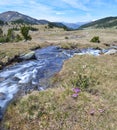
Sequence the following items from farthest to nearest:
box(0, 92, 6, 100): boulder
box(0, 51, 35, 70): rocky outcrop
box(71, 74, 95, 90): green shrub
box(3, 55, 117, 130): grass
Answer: box(0, 51, 35, 70): rocky outcrop → box(71, 74, 95, 90): green shrub → box(0, 92, 6, 100): boulder → box(3, 55, 117, 130): grass

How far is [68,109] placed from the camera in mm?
16625

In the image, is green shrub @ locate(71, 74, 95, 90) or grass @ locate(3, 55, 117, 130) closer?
grass @ locate(3, 55, 117, 130)

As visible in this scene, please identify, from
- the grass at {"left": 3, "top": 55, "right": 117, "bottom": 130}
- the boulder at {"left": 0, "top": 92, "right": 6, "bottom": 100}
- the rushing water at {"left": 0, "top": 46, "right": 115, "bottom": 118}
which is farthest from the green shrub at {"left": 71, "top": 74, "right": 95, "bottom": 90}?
the boulder at {"left": 0, "top": 92, "right": 6, "bottom": 100}

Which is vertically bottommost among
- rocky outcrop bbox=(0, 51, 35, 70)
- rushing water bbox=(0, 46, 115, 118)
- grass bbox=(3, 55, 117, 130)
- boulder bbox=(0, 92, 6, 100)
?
rocky outcrop bbox=(0, 51, 35, 70)

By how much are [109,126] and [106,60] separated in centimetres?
1714

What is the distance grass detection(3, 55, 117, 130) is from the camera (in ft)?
49.9

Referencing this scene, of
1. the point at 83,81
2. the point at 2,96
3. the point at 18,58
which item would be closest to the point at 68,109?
the point at 83,81

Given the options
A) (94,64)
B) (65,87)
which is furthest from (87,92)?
(94,64)

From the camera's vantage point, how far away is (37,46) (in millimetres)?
51344

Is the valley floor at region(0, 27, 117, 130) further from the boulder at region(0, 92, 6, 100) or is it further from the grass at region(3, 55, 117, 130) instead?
the boulder at region(0, 92, 6, 100)

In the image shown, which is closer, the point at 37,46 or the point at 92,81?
the point at 92,81

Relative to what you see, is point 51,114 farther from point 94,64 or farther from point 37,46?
point 37,46

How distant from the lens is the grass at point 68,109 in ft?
49.9

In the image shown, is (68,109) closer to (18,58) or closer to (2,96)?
(2,96)
